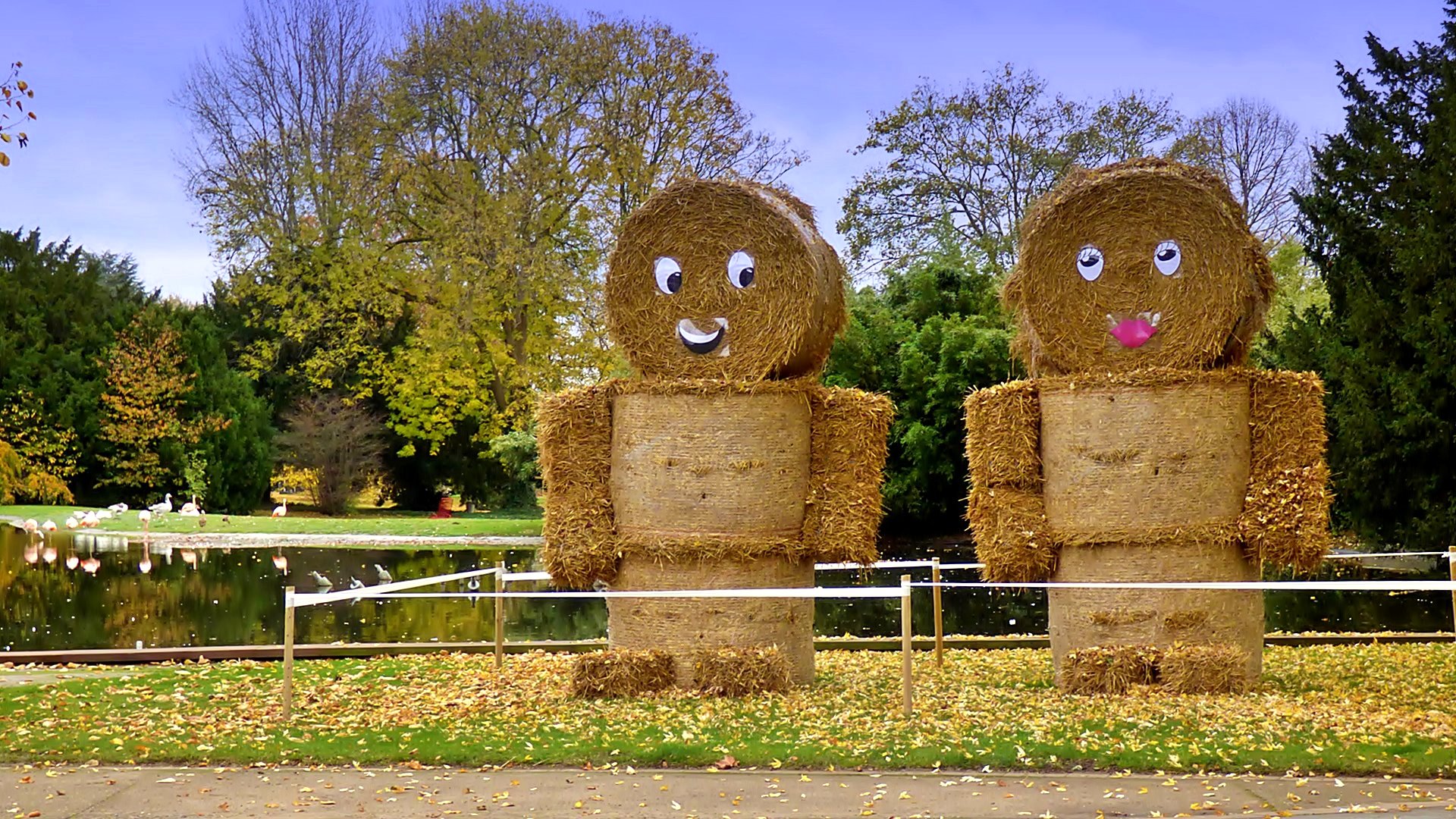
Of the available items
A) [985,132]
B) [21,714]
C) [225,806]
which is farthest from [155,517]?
[225,806]

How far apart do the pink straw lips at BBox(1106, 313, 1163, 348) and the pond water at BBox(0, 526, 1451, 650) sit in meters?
6.01

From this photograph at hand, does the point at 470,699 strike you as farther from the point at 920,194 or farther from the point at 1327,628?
the point at 920,194

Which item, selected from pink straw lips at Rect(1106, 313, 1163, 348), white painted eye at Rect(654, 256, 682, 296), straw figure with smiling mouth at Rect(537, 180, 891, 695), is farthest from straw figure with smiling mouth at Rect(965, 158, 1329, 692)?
white painted eye at Rect(654, 256, 682, 296)

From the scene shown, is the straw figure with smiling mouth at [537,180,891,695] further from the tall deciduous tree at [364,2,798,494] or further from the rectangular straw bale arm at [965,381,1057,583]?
the tall deciduous tree at [364,2,798,494]

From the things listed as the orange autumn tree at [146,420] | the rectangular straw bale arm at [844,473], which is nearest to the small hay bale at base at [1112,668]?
the rectangular straw bale arm at [844,473]

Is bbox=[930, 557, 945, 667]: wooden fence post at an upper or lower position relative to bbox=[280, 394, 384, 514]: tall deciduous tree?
lower

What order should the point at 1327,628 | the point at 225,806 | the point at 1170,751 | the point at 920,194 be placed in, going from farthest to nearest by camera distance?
the point at 920,194, the point at 1327,628, the point at 1170,751, the point at 225,806

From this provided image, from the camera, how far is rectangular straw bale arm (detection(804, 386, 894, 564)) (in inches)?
346

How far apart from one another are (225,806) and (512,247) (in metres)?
23.9

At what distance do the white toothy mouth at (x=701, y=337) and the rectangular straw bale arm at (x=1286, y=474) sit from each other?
10.9ft

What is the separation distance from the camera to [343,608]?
1747cm

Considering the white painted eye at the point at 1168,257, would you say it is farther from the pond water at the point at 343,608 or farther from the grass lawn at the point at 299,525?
the grass lawn at the point at 299,525

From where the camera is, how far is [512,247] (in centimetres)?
2930

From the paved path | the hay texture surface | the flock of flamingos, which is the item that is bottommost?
the paved path
